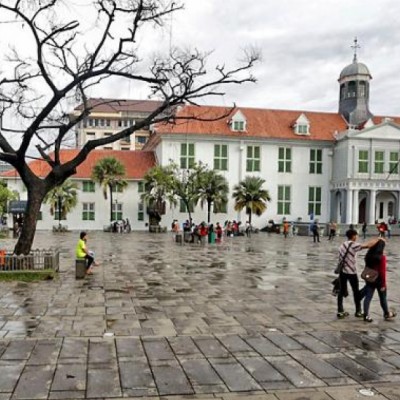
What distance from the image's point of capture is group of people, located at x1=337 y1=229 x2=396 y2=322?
8.59 metres

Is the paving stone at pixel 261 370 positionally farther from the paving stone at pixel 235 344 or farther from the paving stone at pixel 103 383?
the paving stone at pixel 103 383

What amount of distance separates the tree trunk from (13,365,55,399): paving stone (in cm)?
891

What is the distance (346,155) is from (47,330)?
41.8 meters

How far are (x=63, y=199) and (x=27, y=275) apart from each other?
101 feet

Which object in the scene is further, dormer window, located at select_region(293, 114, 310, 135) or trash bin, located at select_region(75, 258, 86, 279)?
dormer window, located at select_region(293, 114, 310, 135)

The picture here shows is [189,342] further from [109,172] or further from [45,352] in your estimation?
[109,172]

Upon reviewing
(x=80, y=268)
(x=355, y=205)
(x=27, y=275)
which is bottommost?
(x=27, y=275)

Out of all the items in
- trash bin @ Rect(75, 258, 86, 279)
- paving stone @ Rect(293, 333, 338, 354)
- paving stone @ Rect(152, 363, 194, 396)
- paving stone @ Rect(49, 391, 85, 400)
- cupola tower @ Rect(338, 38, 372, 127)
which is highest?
cupola tower @ Rect(338, 38, 372, 127)

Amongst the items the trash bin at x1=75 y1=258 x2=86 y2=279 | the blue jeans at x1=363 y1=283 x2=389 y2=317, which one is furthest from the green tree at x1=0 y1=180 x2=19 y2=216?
the blue jeans at x1=363 y1=283 x2=389 y2=317

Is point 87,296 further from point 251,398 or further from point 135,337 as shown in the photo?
point 251,398

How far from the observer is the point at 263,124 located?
1928 inches

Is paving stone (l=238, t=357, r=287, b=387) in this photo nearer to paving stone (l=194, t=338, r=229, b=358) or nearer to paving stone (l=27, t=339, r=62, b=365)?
paving stone (l=194, t=338, r=229, b=358)

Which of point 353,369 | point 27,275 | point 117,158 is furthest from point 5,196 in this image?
point 353,369

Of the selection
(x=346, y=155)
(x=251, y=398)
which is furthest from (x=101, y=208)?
(x=251, y=398)
